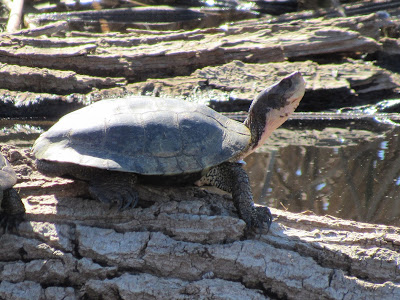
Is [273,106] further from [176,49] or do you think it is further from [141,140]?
[176,49]

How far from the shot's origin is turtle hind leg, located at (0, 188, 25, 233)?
2.77 metres

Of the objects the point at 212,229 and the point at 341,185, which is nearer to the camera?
the point at 212,229

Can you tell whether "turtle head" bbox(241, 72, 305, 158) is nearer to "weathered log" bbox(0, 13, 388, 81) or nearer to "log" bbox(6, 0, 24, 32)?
"weathered log" bbox(0, 13, 388, 81)

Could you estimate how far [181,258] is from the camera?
2664 mm

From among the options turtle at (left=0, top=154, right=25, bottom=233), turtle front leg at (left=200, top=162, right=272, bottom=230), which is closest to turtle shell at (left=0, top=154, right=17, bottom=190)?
turtle at (left=0, top=154, right=25, bottom=233)

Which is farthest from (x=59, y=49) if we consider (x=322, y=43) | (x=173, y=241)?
(x=173, y=241)

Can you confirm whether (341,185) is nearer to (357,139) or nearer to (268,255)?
(357,139)

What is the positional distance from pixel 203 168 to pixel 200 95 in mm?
3417

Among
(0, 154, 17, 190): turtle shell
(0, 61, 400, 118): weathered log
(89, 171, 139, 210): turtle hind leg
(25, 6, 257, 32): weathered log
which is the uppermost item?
(0, 154, 17, 190): turtle shell

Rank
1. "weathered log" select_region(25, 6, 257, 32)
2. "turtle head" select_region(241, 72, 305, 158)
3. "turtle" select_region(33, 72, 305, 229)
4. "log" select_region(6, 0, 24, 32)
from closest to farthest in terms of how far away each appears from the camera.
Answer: "turtle" select_region(33, 72, 305, 229) < "turtle head" select_region(241, 72, 305, 158) < "log" select_region(6, 0, 24, 32) < "weathered log" select_region(25, 6, 257, 32)

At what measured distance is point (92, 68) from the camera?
6.54m

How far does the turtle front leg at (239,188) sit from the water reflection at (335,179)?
3.45 ft

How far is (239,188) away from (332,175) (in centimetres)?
201

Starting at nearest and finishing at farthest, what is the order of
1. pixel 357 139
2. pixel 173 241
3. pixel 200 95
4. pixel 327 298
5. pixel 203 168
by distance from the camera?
pixel 327 298, pixel 173 241, pixel 203 168, pixel 357 139, pixel 200 95
